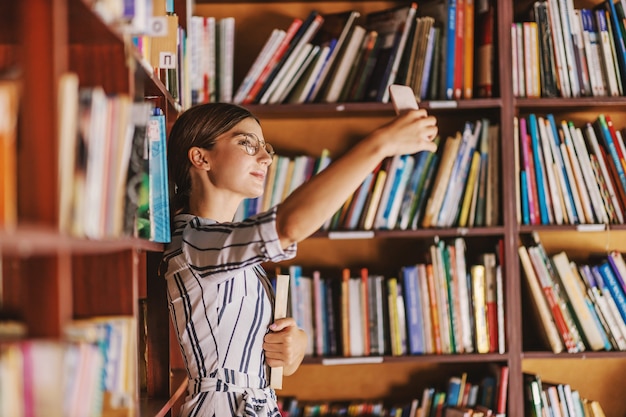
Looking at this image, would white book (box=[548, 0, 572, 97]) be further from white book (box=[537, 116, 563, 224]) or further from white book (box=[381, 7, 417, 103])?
white book (box=[381, 7, 417, 103])

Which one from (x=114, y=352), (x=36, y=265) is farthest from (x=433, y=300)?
(x=36, y=265)

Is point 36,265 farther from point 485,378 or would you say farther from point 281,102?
point 485,378

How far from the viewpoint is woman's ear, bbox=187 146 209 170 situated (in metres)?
1.71

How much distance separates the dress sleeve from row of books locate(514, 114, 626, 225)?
141cm

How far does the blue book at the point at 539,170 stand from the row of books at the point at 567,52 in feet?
0.39

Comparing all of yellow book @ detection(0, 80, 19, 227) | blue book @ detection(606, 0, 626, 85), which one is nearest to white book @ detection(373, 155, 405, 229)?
blue book @ detection(606, 0, 626, 85)

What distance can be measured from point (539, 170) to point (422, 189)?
400mm

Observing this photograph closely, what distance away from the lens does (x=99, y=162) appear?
1.03 m

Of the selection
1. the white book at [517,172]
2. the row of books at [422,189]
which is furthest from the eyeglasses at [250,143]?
the white book at [517,172]

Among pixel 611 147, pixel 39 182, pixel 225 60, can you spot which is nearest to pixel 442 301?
pixel 611 147

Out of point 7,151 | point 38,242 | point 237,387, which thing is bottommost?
point 237,387

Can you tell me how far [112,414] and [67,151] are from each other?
1.58ft

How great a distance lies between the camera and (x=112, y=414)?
1189mm

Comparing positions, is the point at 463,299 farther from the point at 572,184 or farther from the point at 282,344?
the point at 282,344
